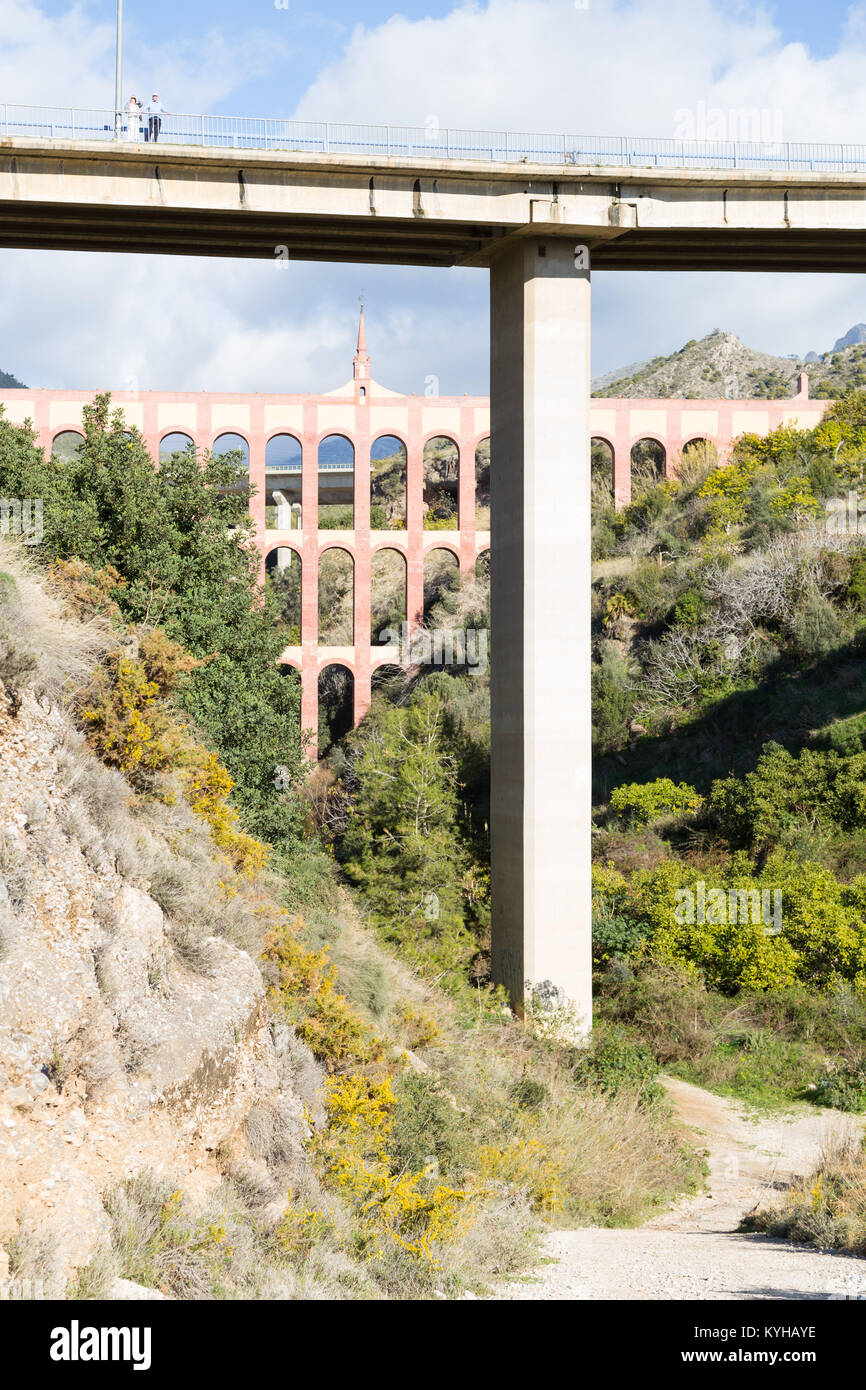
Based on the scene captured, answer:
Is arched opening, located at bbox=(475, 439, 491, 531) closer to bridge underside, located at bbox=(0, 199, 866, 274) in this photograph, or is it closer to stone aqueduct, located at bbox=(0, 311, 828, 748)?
stone aqueduct, located at bbox=(0, 311, 828, 748)

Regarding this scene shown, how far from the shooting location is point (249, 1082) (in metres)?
8.60

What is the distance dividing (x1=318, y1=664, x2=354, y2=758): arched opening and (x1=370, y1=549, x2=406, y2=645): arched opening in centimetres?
209

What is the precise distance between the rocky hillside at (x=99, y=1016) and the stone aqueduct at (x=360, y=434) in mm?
28944

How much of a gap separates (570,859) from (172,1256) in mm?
12458

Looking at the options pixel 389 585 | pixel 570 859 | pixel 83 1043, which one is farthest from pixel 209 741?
pixel 389 585

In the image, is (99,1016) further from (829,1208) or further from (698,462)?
(698,462)

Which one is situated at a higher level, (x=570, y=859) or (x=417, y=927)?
A: (x=570, y=859)

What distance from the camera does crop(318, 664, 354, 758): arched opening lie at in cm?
4025

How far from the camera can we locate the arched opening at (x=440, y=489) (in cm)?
5127

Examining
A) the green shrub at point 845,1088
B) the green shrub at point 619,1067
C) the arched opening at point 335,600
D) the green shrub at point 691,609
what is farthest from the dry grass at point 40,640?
the arched opening at point 335,600

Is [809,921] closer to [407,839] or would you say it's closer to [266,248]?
[407,839]

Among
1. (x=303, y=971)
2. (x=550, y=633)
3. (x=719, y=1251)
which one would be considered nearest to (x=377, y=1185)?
(x=303, y=971)

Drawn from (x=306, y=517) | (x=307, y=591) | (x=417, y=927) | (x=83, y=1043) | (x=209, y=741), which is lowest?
(x=417, y=927)
